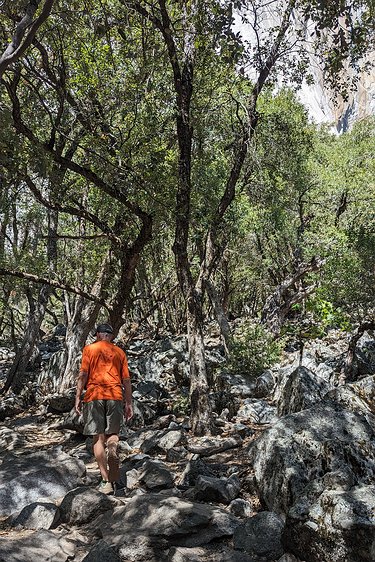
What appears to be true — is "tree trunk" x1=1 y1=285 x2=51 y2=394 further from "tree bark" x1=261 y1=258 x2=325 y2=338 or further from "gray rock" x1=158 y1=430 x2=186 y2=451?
"tree bark" x1=261 y1=258 x2=325 y2=338

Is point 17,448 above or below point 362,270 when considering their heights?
below

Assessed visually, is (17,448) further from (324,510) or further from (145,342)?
(145,342)

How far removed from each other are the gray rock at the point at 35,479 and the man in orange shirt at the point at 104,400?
601 millimetres

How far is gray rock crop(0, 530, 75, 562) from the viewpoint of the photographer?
333cm

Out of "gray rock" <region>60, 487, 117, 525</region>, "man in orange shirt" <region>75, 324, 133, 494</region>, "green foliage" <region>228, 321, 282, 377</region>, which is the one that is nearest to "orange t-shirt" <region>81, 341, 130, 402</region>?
"man in orange shirt" <region>75, 324, 133, 494</region>

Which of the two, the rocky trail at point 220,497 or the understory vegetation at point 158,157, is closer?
the rocky trail at point 220,497

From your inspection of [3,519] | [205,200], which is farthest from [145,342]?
[3,519]

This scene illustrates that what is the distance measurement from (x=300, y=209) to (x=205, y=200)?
29.8 feet

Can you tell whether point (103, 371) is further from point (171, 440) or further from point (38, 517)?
point (171, 440)

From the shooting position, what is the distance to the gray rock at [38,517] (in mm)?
4367

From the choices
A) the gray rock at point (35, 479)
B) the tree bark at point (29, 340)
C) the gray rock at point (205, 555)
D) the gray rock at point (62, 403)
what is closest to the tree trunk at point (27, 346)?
the tree bark at point (29, 340)

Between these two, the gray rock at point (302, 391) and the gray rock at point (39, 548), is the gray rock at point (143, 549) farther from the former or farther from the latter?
the gray rock at point (302, 391)

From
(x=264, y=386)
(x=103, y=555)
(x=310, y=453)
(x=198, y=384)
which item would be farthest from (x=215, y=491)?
(x=264, y=386)

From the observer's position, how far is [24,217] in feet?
59.1
